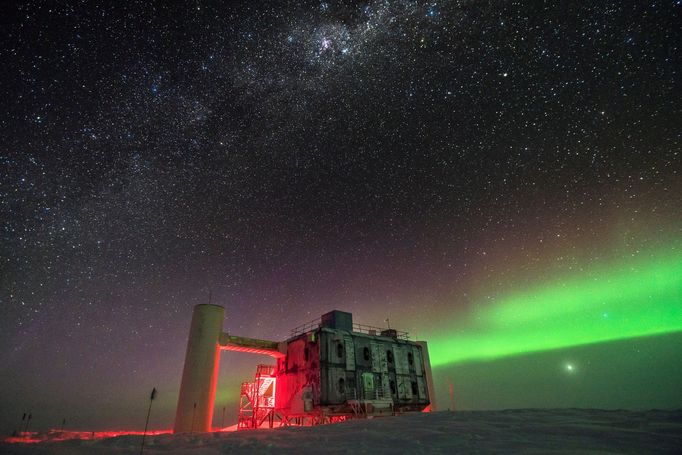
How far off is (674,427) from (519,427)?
12.3ft

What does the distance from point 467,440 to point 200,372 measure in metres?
24.7

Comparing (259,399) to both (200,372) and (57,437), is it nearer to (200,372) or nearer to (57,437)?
(200,372)

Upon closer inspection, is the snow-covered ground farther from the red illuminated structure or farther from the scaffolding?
the scaffolding

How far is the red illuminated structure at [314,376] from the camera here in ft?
89.0

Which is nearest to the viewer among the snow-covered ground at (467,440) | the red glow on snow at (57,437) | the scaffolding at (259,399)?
the snow-covered ground at (467,440)

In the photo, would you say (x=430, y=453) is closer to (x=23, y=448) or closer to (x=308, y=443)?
(x=308, y=443)

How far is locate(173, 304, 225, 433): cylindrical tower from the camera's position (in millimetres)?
25656

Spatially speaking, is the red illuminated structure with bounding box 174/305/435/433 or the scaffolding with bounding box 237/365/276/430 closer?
the red illuminated structure with bounding box 174/305/435/433

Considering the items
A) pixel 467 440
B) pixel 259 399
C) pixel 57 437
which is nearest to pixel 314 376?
pixel 259 399

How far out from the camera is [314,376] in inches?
1143

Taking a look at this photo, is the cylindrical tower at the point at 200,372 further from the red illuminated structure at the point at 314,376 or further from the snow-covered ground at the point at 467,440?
the snow-covered ground at the point at 467,440

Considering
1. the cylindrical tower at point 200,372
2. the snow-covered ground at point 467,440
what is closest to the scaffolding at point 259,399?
the cylindrical tower at point 200,372

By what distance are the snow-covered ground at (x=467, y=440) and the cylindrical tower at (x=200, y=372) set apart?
14.5 metres

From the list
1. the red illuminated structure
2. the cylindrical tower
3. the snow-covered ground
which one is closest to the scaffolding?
the red illuminated structure
